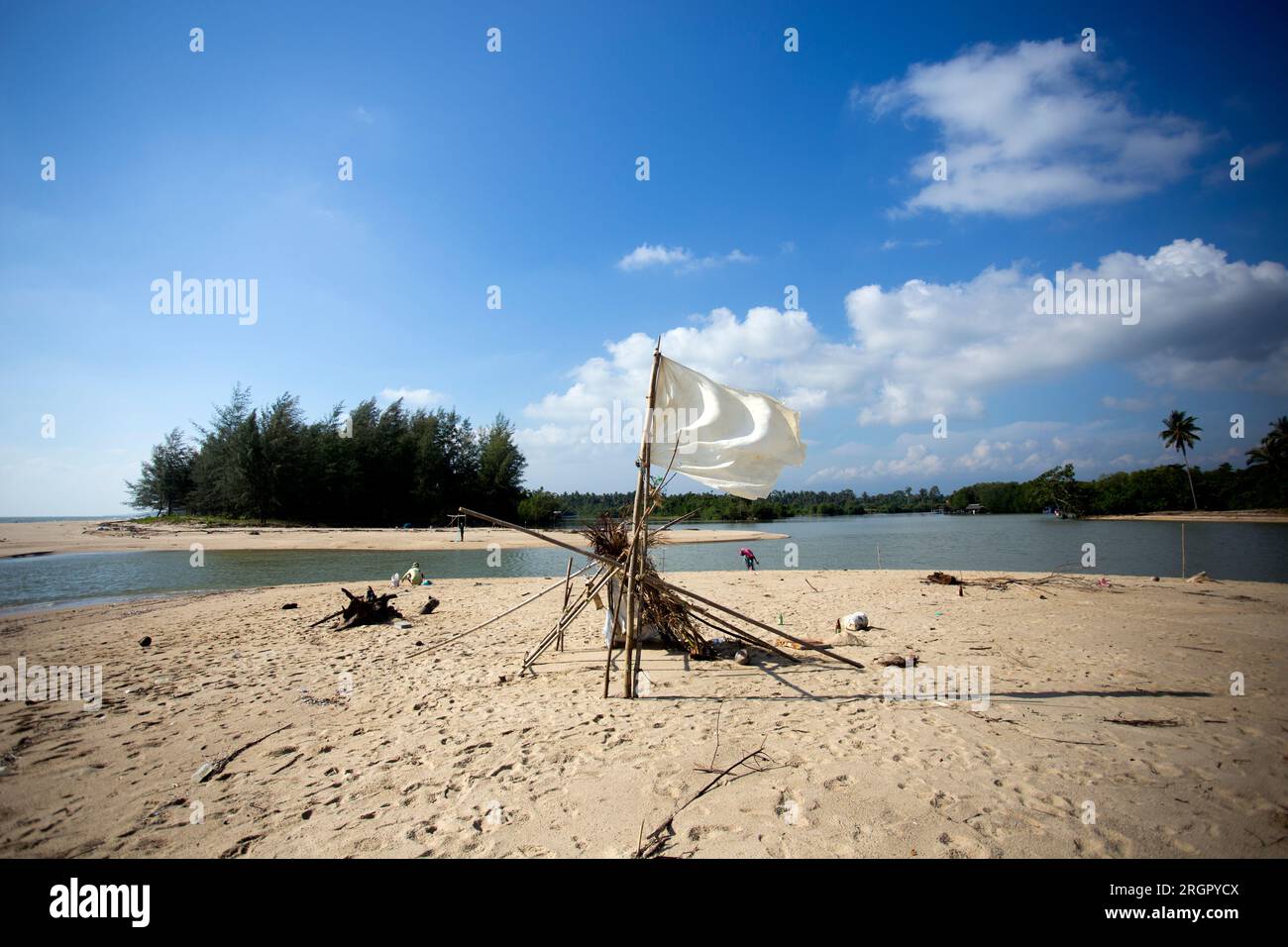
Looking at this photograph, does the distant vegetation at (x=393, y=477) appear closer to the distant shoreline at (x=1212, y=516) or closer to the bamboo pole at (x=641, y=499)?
the distant shoreline at (x=1212, y=516)

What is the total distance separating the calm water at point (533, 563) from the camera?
16.1 metres

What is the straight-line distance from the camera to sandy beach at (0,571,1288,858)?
3168 millimetres

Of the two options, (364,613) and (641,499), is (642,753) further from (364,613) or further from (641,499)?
(364,613)

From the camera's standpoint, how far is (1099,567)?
67.7 feet

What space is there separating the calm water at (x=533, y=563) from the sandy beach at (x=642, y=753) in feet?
19.2

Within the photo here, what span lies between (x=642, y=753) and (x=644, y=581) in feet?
8.00

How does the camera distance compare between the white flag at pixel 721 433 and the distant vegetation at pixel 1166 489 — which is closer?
the white flag at pixel 721 433

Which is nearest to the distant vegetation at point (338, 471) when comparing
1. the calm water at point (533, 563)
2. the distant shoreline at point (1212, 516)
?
the calm water at point (533, 563)

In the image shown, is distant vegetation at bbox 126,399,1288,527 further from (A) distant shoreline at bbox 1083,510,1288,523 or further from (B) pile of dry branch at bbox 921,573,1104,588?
(B) pile of dry branch at bbox 921,573,1104,588

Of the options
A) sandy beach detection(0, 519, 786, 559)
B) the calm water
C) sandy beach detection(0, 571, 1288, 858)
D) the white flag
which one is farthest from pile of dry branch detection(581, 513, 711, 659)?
sandy beach detection(0, 519, 786, 559)
